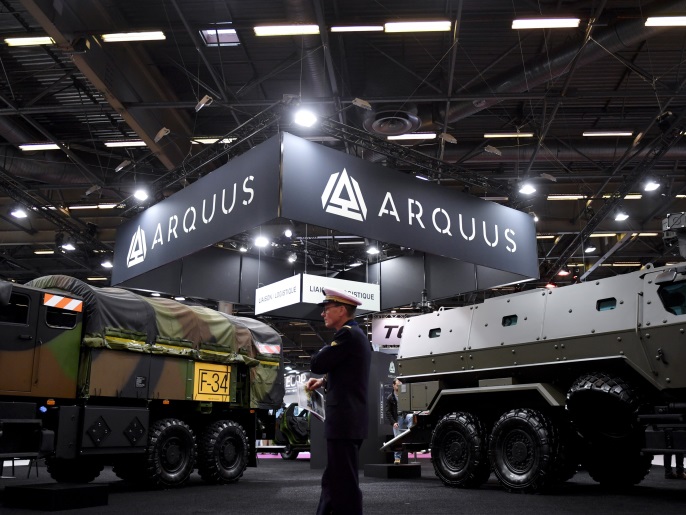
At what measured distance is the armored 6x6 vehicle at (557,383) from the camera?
292 inches

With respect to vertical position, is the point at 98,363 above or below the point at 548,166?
below

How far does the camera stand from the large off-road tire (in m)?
7.58

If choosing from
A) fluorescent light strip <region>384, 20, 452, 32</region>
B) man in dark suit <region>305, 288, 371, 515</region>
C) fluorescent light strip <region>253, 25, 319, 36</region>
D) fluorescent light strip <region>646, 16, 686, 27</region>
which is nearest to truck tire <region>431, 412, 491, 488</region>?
man in dark suit <region>305, 288, 371, 515</region>

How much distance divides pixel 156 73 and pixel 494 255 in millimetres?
8066

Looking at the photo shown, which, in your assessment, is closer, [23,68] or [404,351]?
[404,351]

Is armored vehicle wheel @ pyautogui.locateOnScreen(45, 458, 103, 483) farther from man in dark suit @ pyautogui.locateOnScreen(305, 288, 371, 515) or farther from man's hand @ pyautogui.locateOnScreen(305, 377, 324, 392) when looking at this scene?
man in dark suit @ pyautogui.locateOnScreen(305, 288, 371, 515)

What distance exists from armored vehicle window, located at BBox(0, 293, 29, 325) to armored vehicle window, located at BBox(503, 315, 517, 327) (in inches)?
249

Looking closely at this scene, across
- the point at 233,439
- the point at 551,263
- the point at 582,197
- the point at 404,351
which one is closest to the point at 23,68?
the point at 233,439

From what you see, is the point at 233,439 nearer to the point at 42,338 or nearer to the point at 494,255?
the point at 42,338

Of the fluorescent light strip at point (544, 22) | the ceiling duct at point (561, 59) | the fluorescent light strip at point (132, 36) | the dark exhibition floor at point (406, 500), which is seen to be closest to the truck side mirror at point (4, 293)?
the dark exhibition floor at point (406, 500)

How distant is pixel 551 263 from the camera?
2508cm

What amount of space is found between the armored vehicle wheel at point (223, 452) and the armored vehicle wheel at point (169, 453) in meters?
0.41

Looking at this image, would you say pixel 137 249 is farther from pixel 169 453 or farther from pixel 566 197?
pixel 566 197

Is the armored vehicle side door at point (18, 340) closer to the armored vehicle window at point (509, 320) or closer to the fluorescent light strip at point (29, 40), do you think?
the fluorescent light strip at point (29, 40)
